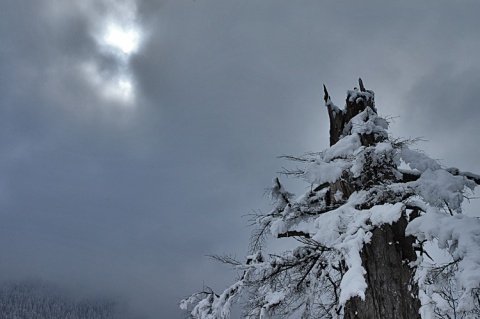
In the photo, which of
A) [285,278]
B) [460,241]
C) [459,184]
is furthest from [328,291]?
[460,241]

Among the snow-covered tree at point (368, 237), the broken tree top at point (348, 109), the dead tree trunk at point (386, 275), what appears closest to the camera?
the snow-covered tree at point (368, 237)

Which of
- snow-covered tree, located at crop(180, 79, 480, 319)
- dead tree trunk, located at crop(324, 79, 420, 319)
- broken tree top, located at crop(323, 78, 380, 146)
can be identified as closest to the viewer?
snow-covered tree, located at crop(180, 79, 480, 319)

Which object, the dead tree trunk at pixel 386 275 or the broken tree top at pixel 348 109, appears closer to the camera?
the dead tree trunk at pixel 386 275

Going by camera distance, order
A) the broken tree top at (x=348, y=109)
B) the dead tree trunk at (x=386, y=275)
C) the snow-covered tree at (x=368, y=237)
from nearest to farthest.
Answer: the snow-covered tree at (x=368, y=237) < the dead tree trunk at (x=386, y=275) < the broken tree top at (x=348, y=109)

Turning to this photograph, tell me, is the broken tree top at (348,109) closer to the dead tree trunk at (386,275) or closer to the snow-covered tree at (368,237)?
the snow-covered tree at (368,237)

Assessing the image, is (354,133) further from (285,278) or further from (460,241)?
(285,278)

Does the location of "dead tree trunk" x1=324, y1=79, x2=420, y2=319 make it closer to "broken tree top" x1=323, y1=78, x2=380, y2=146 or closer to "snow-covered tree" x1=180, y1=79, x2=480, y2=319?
"snow-covered tree" x1=180, y1=79, x2=480, y2=319

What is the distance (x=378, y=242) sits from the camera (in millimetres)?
5793

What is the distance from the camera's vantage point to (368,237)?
14.8 feet

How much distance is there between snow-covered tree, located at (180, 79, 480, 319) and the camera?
3.96 m

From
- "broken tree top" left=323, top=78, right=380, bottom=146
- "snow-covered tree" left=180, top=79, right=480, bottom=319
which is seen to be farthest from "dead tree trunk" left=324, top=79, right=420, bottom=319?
"broken tree top" left=323, top=78, right=380, bottom=146

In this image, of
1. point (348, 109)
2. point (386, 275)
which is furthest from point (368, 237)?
point (348, 109)

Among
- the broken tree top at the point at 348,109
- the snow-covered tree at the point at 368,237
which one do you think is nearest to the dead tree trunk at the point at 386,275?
the snow-covered tree at the point at 368,237

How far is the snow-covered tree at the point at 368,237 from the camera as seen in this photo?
13.0 feet
